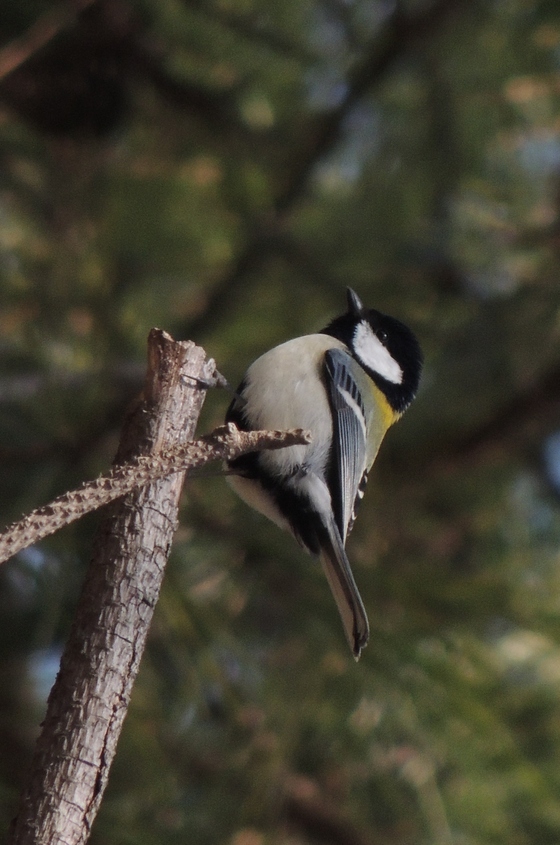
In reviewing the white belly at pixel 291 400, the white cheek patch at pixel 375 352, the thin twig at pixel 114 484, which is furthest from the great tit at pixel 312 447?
the thin twig at pixel 114 484

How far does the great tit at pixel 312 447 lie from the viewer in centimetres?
95

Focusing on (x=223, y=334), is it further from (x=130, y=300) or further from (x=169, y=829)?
(x=169, y=829)

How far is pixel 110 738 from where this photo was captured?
1.39 ft

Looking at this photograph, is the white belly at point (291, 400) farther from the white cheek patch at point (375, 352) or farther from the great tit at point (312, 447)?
the white cheek patch at point (375, 352)

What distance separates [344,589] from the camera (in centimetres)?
87

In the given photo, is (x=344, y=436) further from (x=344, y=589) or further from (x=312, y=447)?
(x=344, y=589)

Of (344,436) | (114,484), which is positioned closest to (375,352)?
(344,436)

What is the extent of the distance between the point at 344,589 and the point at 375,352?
418 mm

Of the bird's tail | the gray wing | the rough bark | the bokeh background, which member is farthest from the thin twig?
the bokeh background

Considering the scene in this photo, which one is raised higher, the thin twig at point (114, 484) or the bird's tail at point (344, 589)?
the bird's tail at point (344, 589)

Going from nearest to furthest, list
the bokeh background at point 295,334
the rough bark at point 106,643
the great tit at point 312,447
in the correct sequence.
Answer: the rough bark at point 106,643
the great tit at point 312,447
the bokeh background at point 295,334

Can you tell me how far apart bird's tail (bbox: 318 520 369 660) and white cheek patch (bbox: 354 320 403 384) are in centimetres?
32

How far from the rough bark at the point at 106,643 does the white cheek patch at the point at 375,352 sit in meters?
0.68

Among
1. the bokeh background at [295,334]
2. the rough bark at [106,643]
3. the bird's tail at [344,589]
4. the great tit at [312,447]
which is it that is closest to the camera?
the rough bark at [106,643]
